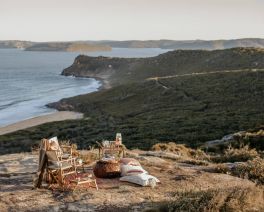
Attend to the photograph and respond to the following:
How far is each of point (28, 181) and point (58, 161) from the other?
5.00 ft

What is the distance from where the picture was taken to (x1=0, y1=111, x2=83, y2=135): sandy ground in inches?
2089

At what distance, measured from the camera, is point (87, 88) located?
105562 mm

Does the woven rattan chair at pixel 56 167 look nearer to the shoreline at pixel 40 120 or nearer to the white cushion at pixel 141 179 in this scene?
the white cushion at pixel 141 179

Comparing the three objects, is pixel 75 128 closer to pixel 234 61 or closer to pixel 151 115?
pixel 151 115

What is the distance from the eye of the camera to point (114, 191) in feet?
37.2

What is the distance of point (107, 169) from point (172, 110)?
40.9m

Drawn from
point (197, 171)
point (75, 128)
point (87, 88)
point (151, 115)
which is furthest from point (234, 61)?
point (197, 171)

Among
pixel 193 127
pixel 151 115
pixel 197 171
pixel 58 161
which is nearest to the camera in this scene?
→ pixel 58 161

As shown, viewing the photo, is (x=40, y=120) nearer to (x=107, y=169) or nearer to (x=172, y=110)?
(x=172, y=110)

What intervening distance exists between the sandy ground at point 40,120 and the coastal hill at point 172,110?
7.75 feet

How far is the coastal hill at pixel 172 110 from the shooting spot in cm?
3549

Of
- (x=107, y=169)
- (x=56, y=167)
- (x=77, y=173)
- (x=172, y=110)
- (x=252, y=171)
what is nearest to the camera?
(x=56, y=167)

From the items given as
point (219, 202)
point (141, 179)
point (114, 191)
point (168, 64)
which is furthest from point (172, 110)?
point (168, 64)

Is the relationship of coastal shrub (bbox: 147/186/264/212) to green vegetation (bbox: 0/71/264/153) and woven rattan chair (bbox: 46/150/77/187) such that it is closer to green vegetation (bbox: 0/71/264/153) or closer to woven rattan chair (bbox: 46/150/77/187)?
woven rattan chair (bbox: 46/150/77/187)
